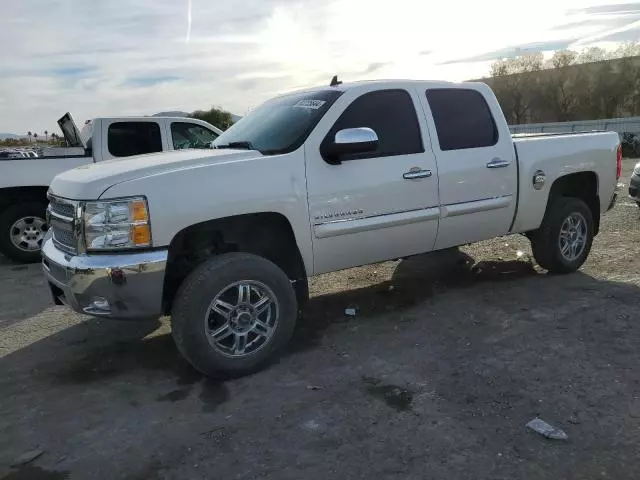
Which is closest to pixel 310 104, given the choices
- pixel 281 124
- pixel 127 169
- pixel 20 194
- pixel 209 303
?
pixel 281 124

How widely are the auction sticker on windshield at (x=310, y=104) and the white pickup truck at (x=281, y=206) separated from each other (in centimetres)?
2

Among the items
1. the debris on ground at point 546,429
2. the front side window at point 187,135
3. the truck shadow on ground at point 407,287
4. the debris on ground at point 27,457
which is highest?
the front side window at point 187,135

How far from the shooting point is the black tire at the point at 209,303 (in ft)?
12.1

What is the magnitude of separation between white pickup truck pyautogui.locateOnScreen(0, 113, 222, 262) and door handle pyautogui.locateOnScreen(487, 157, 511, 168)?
13.6 feet

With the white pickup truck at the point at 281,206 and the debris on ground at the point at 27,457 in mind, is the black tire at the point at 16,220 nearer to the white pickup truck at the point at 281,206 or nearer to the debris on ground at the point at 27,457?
the white pickup truck at the point at 281,206

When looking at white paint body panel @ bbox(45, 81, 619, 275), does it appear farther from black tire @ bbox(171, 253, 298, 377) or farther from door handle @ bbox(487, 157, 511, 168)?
black tire @ bbox(171, 253, 298, 377)

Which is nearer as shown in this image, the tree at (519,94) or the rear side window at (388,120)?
the rear side window at (388,120)

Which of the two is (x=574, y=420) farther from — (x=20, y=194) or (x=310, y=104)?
(x=20, y=194)

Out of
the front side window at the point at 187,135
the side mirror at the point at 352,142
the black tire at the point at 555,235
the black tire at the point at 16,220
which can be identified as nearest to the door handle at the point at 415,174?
the side mirror at the point at 352,142

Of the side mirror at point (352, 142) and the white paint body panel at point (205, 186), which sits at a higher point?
the side mirror at point (352, 142)

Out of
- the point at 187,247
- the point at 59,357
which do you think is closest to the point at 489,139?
the point at 187,247

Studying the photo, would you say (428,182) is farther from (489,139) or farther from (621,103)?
(621,103)

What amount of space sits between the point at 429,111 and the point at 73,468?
3.76 m

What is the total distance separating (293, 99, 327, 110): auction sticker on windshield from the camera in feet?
14.8
